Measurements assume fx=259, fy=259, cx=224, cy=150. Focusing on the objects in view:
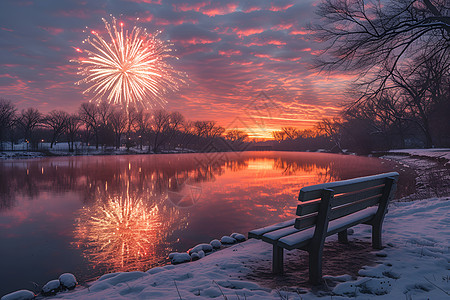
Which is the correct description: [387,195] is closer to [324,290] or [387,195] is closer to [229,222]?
[324,290]

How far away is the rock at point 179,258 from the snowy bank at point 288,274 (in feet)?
1.29

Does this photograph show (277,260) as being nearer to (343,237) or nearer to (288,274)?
(288,274)

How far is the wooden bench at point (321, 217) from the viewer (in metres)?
3.53

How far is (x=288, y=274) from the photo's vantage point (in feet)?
13.4

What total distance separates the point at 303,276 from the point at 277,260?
0.45 meters

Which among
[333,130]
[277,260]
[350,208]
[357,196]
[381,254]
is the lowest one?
[381,254]

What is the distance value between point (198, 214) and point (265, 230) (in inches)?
204

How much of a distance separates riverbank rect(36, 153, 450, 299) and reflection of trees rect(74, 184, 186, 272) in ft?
3.58

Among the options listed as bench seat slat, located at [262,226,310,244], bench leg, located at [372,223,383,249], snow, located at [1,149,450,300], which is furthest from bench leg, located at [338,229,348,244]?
bench seat slat, located at [262,226,310,244]

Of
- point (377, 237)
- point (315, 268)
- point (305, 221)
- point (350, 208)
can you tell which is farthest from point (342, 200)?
point (377, 237)

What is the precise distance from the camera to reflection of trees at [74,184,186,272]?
18.1 ft

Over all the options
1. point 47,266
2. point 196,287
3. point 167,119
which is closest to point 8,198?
point 47,266

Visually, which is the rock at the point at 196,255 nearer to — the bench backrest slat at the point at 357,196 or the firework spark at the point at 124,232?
the firework spark at the point at 124,232

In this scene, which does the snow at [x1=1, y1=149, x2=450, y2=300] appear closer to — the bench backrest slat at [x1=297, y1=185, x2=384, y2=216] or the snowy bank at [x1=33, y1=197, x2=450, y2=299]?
the snowy bank at [x1=33, y1=197, x2=450, y2=299]
